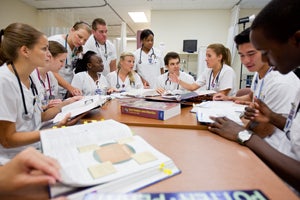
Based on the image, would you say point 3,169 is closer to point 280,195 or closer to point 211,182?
point 211,182

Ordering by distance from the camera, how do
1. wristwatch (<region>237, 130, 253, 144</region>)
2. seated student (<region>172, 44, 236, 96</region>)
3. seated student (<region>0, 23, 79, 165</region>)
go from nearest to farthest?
wristwatch (<region>237, 130, 253, 144</region>) → seated student (<region>0, 23, 79, 165</region>) → seated student (<region>172, 44, 236, 96</region>)

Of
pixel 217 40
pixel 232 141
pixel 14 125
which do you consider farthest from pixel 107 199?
pixel 217 40

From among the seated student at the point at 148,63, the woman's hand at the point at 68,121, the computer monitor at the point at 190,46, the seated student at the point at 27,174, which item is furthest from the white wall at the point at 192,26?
the seated student at the point at 27,174

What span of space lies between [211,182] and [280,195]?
0.15m

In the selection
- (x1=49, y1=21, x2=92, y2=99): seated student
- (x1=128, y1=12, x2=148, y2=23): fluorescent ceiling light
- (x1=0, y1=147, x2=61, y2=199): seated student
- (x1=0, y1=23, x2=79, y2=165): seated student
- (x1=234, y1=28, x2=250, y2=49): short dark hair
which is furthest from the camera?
(x1=128, y1=12, x2=148, y2=23): fluorescent ceiling light

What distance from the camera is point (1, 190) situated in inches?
20.6

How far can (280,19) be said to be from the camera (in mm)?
607

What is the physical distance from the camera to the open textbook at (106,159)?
1.60 feet

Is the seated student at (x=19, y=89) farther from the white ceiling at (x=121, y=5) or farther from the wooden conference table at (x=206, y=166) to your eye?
the white ceiling at (x=121, y=5)

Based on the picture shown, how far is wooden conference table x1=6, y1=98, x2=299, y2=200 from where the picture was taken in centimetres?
50

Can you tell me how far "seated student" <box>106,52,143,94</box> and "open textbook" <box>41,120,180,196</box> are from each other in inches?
79.3

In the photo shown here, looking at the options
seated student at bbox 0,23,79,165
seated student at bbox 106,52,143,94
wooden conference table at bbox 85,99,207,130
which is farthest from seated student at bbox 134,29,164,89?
seated student at bbox 0,23,79,165

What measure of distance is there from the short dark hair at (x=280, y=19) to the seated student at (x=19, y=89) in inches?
35.9

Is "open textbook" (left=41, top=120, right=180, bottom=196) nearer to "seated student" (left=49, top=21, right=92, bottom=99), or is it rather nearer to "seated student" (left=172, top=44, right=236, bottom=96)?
"seated student" (left=49, top=21, right=92, bottom=99)
